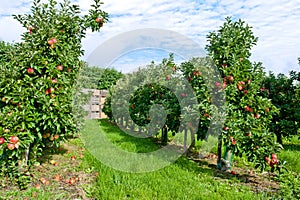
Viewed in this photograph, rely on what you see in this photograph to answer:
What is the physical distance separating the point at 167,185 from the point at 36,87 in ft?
7.95

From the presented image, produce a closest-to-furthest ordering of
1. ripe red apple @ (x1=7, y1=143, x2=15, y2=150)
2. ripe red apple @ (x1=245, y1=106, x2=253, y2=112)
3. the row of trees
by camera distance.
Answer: ripe red apple @ (x1=7, y1=143, x2=15, y2=150) < the row of trees < ripe red apple @ (x1=245, y1=106, x2=253, y2=112)

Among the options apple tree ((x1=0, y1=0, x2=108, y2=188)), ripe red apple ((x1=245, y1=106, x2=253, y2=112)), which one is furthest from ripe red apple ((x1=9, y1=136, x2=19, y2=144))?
ripe red apple ((x1=245, y1=106, x2=253, y2=112))

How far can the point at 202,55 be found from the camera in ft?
17.0

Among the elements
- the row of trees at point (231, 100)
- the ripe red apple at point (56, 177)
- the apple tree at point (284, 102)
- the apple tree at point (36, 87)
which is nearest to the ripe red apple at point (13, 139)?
the apple tree at point (36, 87)

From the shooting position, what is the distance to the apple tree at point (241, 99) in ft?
13.9

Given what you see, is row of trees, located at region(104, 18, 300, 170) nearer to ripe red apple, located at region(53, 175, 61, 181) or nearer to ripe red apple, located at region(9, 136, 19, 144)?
ripe red apple, located at region(53, 175, 61, 181)

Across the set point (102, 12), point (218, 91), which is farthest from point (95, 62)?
point (218, 91)

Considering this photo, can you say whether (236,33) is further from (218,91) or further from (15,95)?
(15,95)

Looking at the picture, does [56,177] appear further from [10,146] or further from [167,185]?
[167,185]

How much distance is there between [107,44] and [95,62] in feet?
1.29

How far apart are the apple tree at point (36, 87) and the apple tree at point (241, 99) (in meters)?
2.56

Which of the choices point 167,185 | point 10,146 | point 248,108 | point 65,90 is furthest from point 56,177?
point 248,108

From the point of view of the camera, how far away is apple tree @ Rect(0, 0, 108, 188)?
3822mm

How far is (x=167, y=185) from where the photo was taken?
3.98 m
